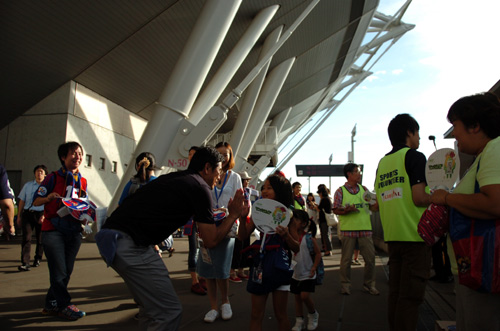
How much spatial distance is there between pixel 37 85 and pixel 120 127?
4.74 m

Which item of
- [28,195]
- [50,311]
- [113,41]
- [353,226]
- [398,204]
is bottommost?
[50,311]

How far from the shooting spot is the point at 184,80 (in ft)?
29.1

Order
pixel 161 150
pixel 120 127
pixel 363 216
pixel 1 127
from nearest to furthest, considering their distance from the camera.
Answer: pixel 363 216
pixel 161 150
pixel 1 127
pixel 120 127

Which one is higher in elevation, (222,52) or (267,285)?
(222,52)

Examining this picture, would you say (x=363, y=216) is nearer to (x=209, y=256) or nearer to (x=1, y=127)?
(x=209, y=256)

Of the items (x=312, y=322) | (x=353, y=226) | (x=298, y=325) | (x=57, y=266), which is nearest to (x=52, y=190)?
(x=57, y=266)

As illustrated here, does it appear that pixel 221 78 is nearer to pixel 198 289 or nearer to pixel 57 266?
pixel 198 289

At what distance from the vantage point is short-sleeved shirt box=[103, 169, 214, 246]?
2.44m

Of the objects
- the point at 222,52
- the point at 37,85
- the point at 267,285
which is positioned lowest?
the point at 267,285

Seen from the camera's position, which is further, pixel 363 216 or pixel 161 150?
pixel 161 150

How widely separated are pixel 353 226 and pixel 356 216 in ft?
0.56

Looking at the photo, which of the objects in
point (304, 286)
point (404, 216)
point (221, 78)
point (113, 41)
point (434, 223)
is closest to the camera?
point (434, 223)

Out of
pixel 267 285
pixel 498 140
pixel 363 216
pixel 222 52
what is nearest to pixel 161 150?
pixel 363 216

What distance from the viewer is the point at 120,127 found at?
18891 mm
